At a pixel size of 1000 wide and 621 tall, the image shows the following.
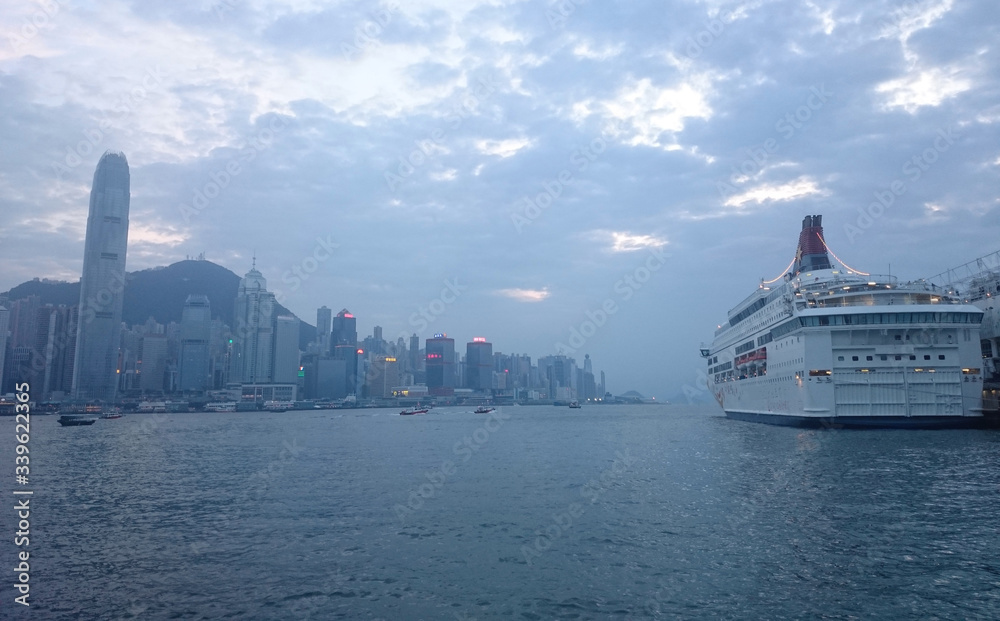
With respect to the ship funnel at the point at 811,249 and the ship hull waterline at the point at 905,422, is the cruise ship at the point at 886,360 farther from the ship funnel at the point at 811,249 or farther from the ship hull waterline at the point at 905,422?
the ship funnel at the point at 811,249

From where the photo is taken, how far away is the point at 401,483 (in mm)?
34531

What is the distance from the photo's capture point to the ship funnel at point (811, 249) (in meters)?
87.8

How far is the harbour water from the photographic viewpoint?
1552cm

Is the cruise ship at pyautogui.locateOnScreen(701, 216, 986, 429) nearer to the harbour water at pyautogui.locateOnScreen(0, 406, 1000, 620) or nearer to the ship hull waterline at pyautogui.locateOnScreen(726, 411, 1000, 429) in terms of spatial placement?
the ship hull waterline at pyautogui.locateOnScreen(726, 411, 1000, 429)

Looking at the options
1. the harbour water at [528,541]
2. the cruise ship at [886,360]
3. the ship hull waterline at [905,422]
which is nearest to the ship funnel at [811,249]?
the cruise ship at [886,360]

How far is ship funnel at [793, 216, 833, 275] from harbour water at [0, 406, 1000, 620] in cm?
5089

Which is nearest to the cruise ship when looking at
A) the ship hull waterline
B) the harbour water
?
the ship hull waterline

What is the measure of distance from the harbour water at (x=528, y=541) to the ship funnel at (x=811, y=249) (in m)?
50.9

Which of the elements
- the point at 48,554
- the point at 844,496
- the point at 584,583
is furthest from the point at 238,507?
the point at 844,496

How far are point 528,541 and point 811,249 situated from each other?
275 ft

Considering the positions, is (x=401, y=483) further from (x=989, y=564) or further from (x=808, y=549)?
(x=989, y=564)

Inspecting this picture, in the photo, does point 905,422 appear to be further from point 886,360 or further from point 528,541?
point 528,541

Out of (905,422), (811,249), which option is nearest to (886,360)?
(905,422)

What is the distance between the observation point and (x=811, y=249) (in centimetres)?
8931
